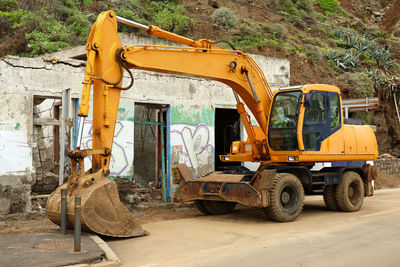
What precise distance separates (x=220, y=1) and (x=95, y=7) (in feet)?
42.6

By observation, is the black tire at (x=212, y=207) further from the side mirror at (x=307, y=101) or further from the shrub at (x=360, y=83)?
the shrub at (x=360, y=83)

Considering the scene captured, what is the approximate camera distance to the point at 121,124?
12.4m

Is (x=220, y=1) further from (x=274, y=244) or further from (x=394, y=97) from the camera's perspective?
(x=274, y=244)

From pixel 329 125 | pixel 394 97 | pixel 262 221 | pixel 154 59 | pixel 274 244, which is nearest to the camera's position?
pixel 274 244

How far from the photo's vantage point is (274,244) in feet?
24.9

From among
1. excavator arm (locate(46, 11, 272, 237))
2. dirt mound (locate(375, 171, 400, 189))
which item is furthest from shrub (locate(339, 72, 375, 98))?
excavator arm (locate(46, 11, 272, 237))

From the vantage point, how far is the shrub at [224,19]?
32219 mm

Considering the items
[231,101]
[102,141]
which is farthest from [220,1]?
[102,141]

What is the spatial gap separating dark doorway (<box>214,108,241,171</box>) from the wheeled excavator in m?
3.91

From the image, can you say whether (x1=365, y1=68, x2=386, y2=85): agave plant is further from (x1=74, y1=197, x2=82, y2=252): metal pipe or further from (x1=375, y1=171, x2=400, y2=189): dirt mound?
(x1=74, y1=197, x2=82, y2=252): metal pipe

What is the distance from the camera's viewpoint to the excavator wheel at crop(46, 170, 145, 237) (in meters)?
7.37

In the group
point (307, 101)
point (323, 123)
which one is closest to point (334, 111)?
point (323, 123)

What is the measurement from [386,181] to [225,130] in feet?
28.4

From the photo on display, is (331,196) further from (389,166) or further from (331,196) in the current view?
(389,166)
